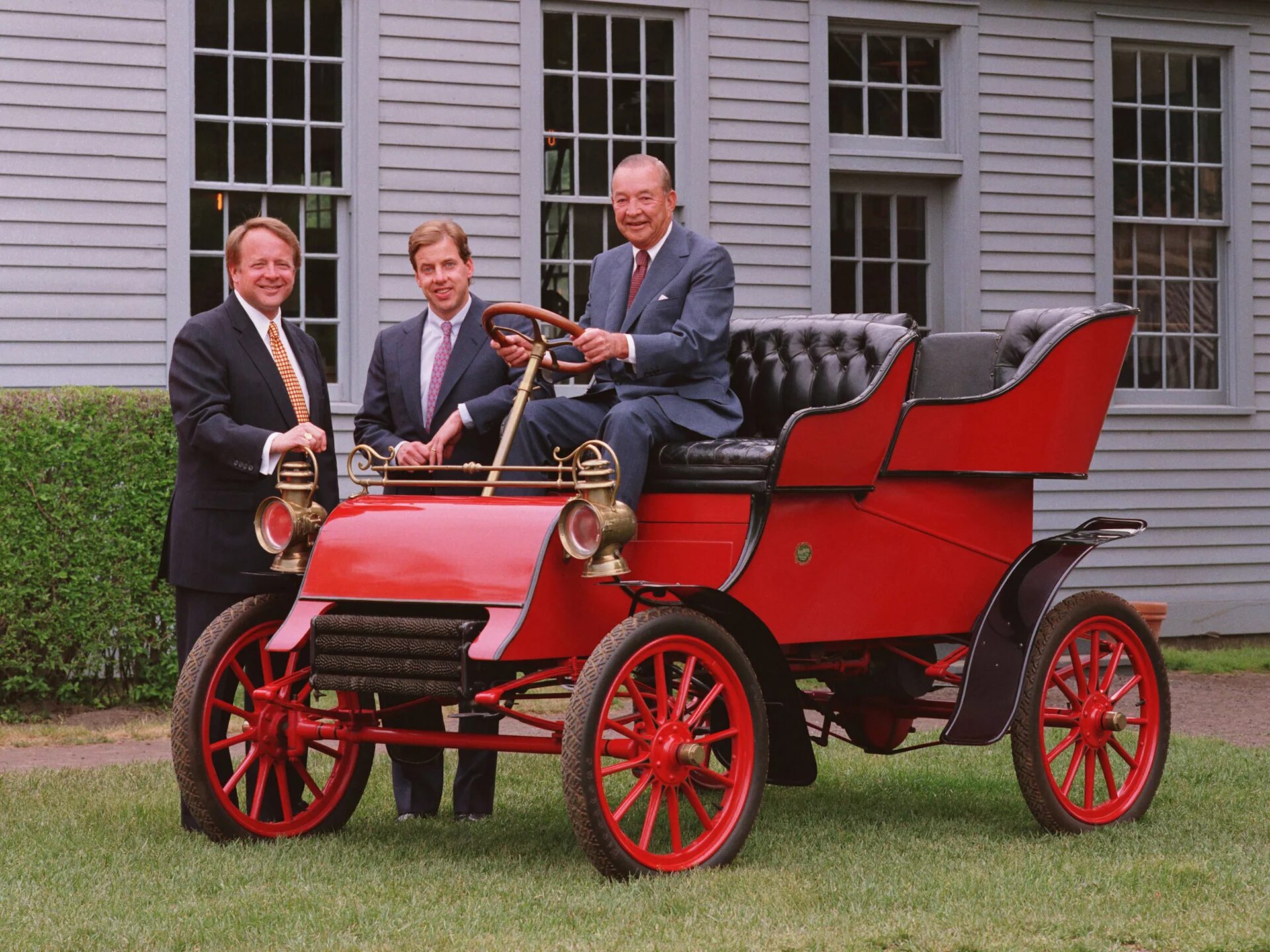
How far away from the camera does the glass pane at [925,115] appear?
11.0 m

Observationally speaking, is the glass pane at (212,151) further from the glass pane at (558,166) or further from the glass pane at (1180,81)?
the glass pane at (1180,81)

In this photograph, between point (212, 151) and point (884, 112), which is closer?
point (212, 151)

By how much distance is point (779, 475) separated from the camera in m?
4.94

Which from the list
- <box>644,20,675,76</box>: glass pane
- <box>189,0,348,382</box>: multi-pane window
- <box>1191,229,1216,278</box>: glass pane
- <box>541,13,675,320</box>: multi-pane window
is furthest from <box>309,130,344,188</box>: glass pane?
<box>1191,229,1216,278</box>: glass pane

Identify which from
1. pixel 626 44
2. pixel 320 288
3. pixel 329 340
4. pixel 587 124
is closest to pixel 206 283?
pixel 320 288

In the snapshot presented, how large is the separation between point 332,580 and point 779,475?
4.22 feet

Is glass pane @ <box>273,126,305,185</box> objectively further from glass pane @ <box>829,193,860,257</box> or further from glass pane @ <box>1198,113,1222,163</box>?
glass pane @ <box>1198,113,1222,163</box>

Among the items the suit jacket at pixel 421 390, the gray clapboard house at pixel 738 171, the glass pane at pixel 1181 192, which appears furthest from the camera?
A: the glass pane at pixel 1181 192

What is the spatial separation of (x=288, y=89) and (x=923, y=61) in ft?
13.2

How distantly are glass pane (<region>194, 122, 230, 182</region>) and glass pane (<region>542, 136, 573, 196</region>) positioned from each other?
1.81 metres

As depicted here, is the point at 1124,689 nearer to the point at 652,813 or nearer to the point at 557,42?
the point at 652,813

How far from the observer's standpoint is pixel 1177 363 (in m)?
11.6

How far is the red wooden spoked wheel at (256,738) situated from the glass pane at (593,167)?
17.1 ft

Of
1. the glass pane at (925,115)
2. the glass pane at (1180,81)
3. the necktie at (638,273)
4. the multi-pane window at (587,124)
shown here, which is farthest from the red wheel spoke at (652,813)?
the glass pane at (1180,81)
